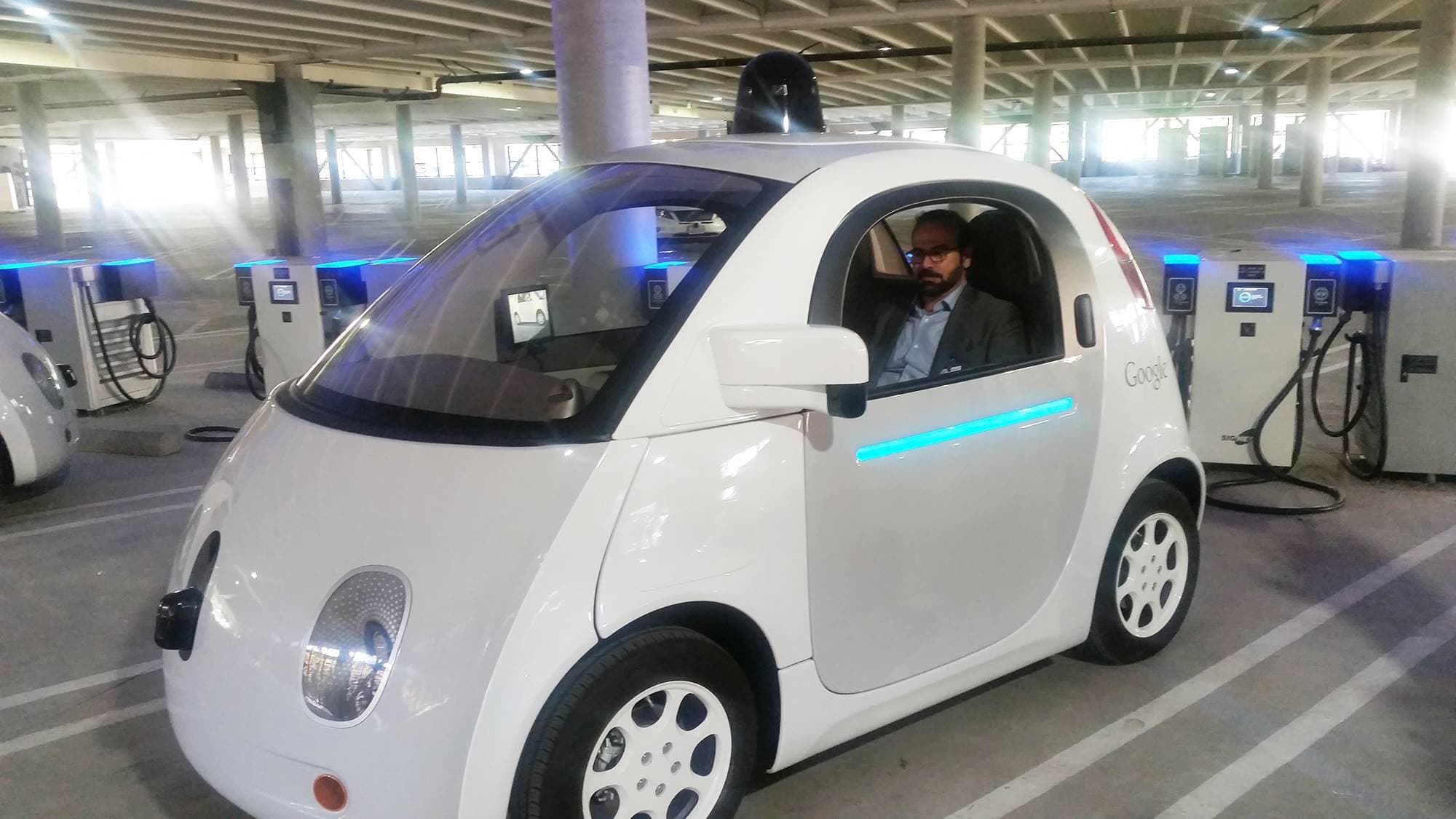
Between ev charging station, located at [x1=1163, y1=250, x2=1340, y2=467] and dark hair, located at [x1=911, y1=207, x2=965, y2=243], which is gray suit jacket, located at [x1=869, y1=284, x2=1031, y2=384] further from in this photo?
A: ev charging station, located at [x1=1163, y1=250, x2=1340, y2=467]

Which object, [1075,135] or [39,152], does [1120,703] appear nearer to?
[39,152]

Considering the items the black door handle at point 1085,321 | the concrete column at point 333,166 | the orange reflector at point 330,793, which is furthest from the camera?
the concrete column at point 333,166

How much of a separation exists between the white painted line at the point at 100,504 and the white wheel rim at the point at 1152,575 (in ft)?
15.2

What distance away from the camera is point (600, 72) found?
23.2 ft

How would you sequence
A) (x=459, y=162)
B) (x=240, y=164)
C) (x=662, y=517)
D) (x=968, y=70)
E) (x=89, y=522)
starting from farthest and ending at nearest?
(x=459, y=162)
(x=240, y=164)
(x=968, y=70)
(x=89, y=522)
(x=662, y=517)

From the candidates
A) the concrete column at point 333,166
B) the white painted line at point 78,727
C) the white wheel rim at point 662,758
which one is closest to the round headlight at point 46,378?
the white painted line at point 78,727

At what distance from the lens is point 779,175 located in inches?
103

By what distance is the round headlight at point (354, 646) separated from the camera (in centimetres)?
205

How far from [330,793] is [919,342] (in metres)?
2.13

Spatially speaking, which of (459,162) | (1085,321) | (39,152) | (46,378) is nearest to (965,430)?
(1085,321)

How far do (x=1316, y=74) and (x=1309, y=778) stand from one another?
102ft

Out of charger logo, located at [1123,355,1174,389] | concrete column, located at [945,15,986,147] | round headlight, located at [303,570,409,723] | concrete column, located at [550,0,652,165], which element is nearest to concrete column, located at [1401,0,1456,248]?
concrete column, located at [945,15,986,147]

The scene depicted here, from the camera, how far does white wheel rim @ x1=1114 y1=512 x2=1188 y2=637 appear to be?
3383mm

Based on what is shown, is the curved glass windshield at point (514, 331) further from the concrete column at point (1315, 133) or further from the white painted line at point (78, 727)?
the concrete column at point (1315, 133)
